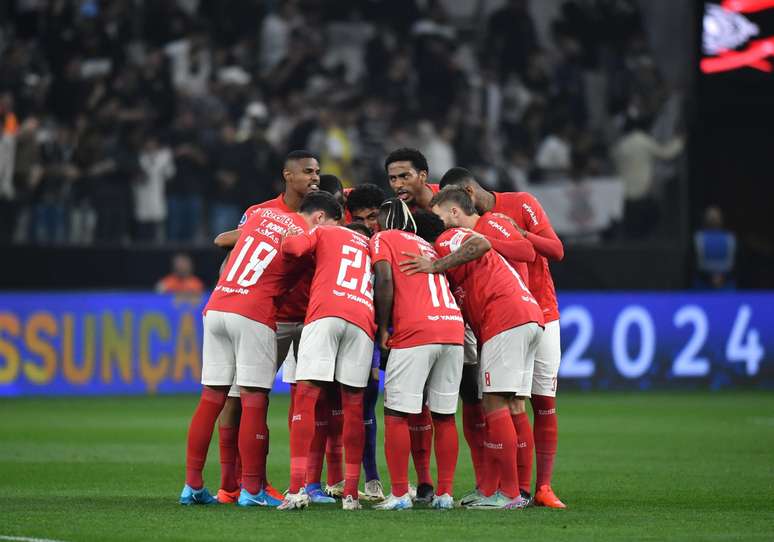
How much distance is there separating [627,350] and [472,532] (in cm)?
1254

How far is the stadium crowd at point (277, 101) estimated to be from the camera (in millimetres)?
19312

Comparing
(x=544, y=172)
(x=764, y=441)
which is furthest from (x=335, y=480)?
(x=544, y=172)

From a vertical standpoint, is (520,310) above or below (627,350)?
above

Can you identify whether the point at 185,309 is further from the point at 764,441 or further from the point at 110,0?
the point at 764,441

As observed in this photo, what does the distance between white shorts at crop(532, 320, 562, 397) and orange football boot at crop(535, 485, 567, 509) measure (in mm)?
651

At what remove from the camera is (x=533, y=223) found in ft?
30.8

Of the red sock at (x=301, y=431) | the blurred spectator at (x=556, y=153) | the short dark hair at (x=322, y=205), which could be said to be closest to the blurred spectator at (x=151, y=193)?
the blurred spectator at (x=556, y=153)

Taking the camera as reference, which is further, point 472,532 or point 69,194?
point 69,194

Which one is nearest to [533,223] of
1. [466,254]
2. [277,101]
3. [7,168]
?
[466,254]

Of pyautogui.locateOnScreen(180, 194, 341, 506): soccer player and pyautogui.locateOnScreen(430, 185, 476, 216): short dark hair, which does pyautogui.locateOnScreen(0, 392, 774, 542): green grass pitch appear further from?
pyautogui.locateOnScreen(430, 185, 476, 216): short dark hair

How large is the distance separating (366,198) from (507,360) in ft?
5.75

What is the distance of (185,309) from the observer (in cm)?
1847

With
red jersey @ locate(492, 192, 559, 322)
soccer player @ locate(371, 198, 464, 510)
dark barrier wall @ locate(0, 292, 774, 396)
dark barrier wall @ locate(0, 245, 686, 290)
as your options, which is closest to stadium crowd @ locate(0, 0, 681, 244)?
dark barrier wall @ locate(0, 245, 686, 290)

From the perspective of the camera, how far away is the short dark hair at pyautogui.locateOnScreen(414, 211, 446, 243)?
9133 millimetres
